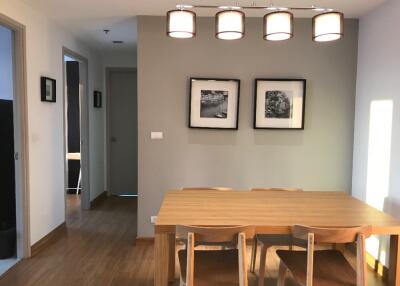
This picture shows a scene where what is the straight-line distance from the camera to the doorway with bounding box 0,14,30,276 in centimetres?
338

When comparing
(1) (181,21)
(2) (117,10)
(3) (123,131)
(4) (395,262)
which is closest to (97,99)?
(3) (123,131)

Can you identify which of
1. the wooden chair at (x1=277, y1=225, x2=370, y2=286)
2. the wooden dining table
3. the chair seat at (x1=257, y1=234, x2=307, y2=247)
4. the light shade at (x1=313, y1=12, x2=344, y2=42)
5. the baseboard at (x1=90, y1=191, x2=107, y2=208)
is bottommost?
A: the baseboard at (x1=90, y1=191, x2=107, y2=208)

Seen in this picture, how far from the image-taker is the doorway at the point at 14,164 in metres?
3.38

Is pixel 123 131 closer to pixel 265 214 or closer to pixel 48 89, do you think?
pixel 48 89

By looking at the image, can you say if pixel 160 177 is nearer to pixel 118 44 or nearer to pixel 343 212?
pixel 343 212

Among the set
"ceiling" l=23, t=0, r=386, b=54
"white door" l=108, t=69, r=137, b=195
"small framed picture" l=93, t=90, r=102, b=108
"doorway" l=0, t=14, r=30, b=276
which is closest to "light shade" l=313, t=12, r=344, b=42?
"ceiling" l=23, t=0, r=386, b=54

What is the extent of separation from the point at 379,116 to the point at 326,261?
1.67 metres

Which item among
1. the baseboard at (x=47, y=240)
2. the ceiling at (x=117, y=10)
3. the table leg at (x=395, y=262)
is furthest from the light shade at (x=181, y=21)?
the baseboard at (x=47, y=240)

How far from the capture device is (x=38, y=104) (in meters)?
3.72

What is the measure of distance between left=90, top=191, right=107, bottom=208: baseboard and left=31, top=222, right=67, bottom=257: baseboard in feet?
3.78

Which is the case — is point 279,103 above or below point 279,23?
below

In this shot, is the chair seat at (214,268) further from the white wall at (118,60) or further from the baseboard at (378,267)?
the white wall at (118,60)

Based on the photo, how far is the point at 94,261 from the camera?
354cm

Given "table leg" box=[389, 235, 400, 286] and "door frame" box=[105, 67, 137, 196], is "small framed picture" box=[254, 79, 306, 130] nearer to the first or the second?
"table leg" box=[389, 235, 400, 286]
